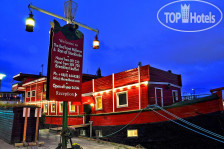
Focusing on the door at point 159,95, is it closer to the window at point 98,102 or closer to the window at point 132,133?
the window at point 132,133

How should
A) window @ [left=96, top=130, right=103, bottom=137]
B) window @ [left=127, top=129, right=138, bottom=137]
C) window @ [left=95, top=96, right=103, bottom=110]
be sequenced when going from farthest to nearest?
1. window @ [left=95, top=96, right=103, bottom=110]
2. window @ [left=96, top=130, right=103, bottom=137]
3. window @ [left=127, top=129, right=138, bottom=137]

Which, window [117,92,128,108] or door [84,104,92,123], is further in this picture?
A: door [84,104,92,123]

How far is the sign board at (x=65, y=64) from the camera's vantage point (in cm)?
536

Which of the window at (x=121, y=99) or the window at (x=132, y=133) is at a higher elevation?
the window at (x=121, y=99)

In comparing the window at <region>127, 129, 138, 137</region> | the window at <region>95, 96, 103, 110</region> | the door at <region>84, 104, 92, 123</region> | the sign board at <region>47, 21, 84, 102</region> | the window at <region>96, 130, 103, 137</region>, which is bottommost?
the window at <region>96, 130, 103, 137</region>

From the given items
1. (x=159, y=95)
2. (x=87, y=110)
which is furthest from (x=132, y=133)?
(x=87, y=110)

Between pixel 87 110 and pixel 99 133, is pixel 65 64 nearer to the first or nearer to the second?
pixel 99 133

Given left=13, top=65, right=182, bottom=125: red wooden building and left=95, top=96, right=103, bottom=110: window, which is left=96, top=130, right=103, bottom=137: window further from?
left=95, top=96, right=103, bottom=110: window

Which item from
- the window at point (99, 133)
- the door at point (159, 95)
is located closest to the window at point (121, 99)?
the door at point (159, 95)

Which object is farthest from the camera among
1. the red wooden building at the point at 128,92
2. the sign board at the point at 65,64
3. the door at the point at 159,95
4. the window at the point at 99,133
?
the window at the point at 99,133

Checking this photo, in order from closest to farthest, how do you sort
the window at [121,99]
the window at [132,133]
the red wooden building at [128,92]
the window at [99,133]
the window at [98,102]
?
the window at [132,133] < the red wooden building at [128,92] < the window at [121,99] < the window at [99,133] < the window at [98,102]

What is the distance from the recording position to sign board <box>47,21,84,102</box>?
5359 millimetres

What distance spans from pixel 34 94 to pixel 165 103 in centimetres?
1957

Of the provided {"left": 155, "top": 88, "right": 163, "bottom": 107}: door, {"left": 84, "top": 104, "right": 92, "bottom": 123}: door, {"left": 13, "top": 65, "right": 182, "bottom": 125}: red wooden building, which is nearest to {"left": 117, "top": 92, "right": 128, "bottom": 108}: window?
{"left": 13, "top": 65, "right": 182, "bottom": 125}: red wooden building
